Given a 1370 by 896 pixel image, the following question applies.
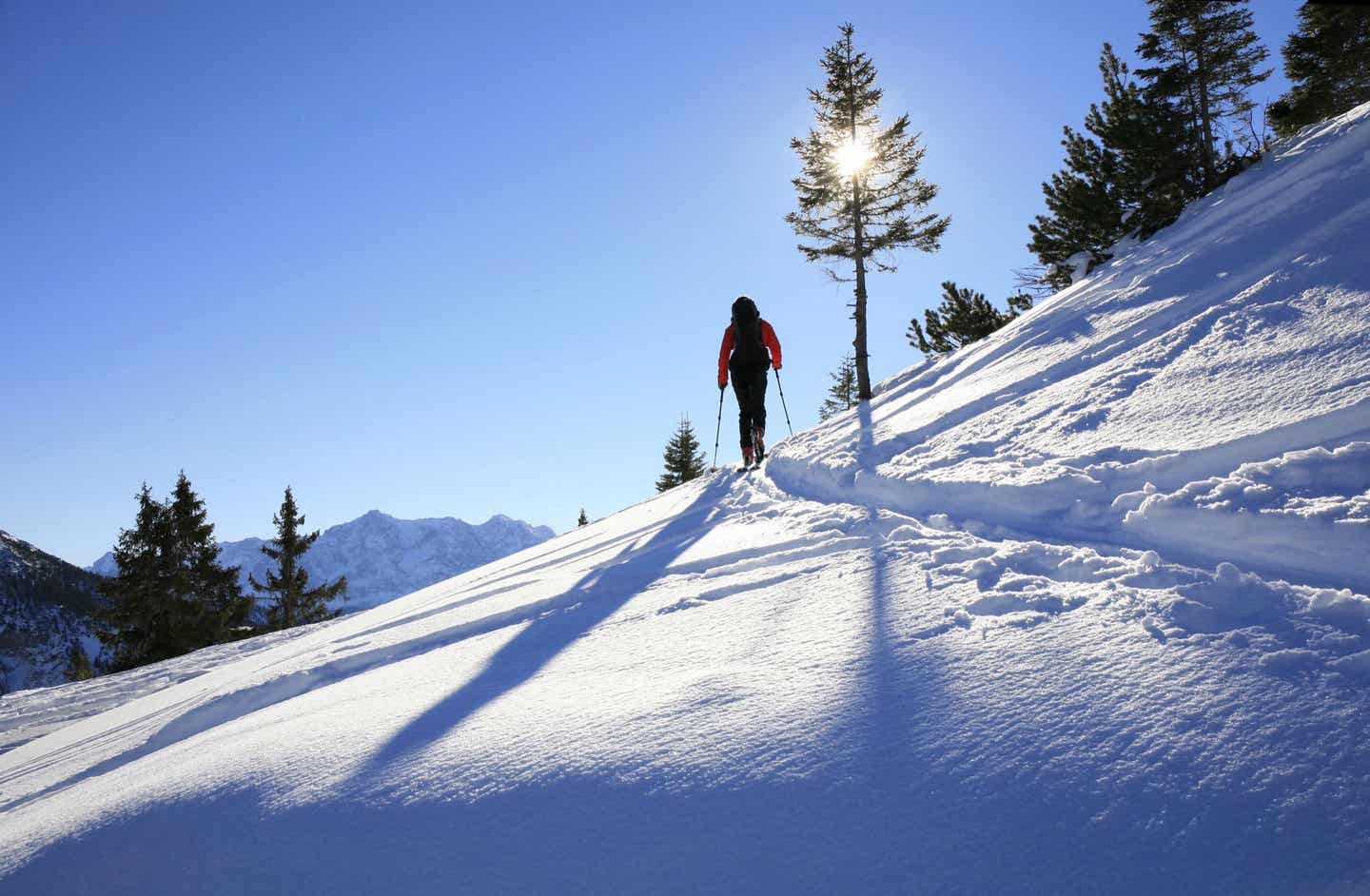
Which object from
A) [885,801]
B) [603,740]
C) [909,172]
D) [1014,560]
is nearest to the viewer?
[885,801]

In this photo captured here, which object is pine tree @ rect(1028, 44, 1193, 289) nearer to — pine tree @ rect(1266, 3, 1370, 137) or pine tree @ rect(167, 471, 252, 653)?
pine tree @ rect(1266, 3, 1370, 137)

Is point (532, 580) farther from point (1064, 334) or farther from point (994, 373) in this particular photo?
point (1064, 334)

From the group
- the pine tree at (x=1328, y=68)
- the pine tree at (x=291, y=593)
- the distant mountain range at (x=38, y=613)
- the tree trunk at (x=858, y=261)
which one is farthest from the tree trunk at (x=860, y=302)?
the distant mountain range at (x=38, y=613)

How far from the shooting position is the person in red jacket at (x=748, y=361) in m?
8.66

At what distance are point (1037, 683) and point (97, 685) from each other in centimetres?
1130

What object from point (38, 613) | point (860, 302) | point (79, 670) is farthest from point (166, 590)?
point (38, 613)

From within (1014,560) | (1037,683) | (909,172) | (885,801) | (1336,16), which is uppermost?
(1336,16)

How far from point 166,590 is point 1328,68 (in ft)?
137

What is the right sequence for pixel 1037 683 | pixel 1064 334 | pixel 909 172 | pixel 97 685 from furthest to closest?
1. pixel 909 172
2. pixel 97 685
3. pixel 1064 334
4. pixel 1037 683

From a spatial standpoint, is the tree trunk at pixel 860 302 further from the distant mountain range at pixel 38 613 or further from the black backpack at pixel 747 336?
the distant mountain range at pixel 38 613

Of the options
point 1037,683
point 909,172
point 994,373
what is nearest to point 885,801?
point 1037,683

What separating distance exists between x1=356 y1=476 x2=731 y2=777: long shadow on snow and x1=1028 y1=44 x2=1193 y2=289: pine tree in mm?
16863

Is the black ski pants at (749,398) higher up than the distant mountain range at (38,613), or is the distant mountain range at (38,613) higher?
the black ski pants at (749,398)

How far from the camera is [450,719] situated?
2.51 metres
